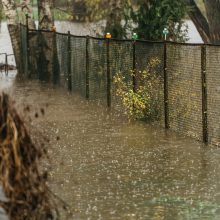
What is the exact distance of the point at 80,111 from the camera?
23.0 metres

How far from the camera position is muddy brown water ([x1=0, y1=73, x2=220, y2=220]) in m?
11.6

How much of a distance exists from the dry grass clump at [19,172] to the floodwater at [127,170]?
685mm

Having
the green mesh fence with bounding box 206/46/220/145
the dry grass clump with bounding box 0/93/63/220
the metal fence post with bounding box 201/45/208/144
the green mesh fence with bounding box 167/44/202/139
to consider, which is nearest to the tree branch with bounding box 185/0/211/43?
the green mesh fence with bounding box 167/44/202/139

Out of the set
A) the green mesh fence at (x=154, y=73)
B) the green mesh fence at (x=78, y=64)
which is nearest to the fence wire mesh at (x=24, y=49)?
the green mesh fence at (x=78, y=64)

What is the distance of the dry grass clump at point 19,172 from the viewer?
688 centimetres

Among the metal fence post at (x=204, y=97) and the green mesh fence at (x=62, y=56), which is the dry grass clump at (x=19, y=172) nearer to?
the metal fence post at (x=204, y=97)

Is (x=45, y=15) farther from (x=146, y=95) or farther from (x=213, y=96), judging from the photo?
(x=213, y=96)

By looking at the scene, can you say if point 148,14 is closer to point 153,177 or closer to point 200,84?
point 200,84

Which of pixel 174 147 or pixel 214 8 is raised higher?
pixel 214 8

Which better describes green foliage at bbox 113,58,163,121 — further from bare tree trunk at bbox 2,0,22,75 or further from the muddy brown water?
bare tree trunk at bbox 2,0,22,75

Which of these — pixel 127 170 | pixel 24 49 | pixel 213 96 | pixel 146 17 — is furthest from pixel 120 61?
pixel 24 49

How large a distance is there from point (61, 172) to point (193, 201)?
2.81m

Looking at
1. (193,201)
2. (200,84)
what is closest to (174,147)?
(200,84)

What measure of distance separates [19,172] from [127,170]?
7.61 metres
